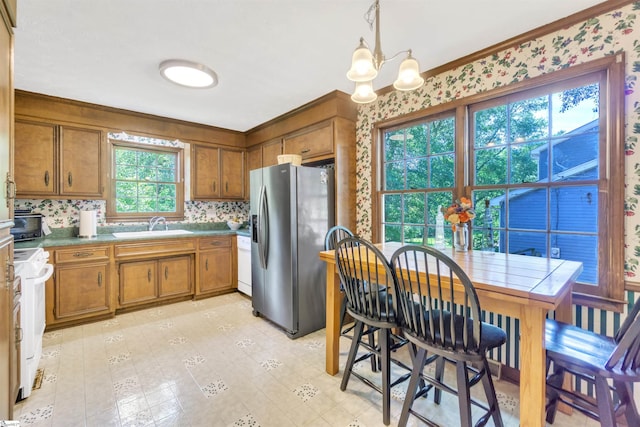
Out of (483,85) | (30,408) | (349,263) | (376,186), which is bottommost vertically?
(30,408)

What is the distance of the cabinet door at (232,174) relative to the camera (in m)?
4.26

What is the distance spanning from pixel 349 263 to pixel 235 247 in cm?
264

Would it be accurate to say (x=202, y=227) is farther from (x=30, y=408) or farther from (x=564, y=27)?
(x=564, y=27)

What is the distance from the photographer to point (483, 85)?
86.4 inches

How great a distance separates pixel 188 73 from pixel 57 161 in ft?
6.33

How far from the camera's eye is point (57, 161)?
9.96ft

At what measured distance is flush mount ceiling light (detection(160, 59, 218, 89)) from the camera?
2.27 meters

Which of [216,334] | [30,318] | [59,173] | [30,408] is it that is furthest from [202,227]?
[30,408]

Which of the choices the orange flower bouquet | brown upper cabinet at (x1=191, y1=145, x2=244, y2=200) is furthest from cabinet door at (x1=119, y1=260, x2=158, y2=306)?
the orange flower bouquet

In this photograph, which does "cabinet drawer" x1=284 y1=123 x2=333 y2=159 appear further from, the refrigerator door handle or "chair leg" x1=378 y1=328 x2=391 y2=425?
"chair leg" x1=378 y1=328 x2=391 y2=425

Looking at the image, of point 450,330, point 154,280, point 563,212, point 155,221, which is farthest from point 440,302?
point 155,221

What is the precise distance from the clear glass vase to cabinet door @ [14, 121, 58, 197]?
399 centimetres

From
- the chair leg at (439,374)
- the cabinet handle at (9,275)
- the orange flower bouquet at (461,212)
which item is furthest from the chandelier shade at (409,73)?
the cabinet handle at (9,275)

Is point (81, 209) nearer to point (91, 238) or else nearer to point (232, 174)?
point (91, 238)
